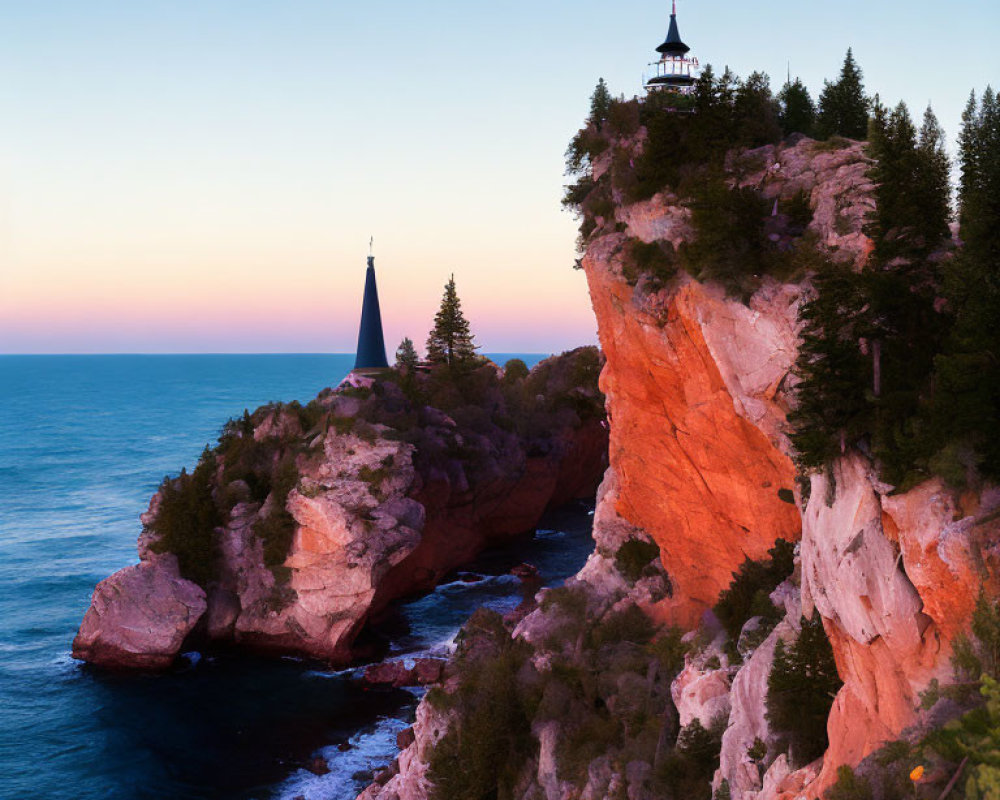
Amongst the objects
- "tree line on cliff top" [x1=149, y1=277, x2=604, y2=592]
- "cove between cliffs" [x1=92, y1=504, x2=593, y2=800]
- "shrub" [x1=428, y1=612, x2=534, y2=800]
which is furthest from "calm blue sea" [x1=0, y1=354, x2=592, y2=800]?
"shrub" [x1=428, y1=612, x2=534, y2=800]

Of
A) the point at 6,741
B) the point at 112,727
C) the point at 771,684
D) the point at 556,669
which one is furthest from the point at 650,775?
the point at 6,741

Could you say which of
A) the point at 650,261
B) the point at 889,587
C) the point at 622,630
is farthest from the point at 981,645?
the point at 622,630

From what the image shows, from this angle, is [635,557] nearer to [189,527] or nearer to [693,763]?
[693,763]

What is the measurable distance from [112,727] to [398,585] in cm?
2056

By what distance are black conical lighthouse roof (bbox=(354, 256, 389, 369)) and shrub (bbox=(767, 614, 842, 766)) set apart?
166 feet

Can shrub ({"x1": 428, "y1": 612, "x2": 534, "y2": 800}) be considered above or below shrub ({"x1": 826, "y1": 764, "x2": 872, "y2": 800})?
below

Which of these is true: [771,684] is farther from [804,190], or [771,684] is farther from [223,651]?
[223,651]

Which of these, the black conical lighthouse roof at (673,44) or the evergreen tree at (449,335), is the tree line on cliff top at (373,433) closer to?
the evergreen tree at (449,335)

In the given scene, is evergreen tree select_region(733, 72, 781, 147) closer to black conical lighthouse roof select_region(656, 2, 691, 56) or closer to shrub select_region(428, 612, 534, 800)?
black conical lighthouse roof select_region(656, 2, 691, 56)

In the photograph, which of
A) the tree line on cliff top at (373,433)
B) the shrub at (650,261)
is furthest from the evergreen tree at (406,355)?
the shrub at (650,261)

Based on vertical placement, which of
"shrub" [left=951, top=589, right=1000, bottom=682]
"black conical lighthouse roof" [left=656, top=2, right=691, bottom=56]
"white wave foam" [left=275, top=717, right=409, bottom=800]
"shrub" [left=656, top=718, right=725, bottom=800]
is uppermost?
"black conical lighthouse roof" [left=656, top=2, right=691, bottom=56]

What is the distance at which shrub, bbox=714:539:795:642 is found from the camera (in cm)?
2638

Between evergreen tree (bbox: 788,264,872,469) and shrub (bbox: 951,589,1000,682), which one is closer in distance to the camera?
shrub (bbox: 951,589,1000,682)

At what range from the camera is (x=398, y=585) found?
2197 inches
